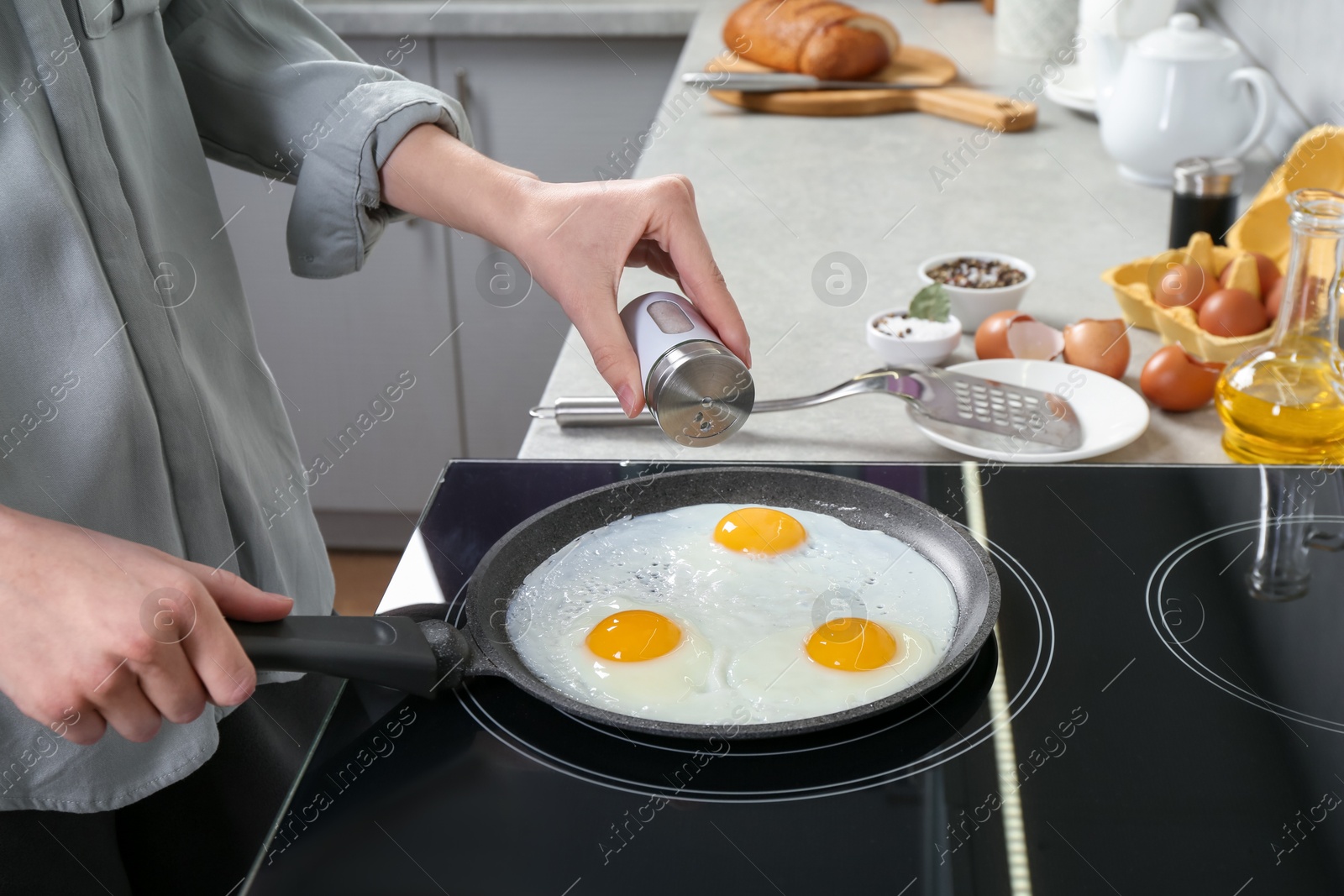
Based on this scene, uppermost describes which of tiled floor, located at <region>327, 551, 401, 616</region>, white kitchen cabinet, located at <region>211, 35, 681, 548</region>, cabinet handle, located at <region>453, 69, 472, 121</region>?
cabinet handle, located at <region>453, 69, 472, 121</region>

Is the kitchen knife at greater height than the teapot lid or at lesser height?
lesser

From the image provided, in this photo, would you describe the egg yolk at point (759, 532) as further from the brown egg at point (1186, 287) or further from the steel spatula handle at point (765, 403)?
the brown egg at point (1186, 287)

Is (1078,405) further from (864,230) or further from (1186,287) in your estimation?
(864,230)

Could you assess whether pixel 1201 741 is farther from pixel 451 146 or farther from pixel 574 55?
pixel 574 55

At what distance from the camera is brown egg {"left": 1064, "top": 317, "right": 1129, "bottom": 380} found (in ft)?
3.85

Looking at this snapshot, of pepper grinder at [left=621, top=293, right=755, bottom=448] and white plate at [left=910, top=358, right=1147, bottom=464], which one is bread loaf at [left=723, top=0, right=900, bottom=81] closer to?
white plate at [left=910, top=358, right=1147, bottom=464]

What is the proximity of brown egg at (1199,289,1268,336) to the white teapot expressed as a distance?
20.4 inches

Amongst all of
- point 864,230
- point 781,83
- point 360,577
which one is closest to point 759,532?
point 864,230

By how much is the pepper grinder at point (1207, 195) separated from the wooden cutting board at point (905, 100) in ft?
2.11

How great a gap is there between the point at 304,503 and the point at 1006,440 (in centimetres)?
64

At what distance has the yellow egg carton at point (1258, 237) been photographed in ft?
4.16

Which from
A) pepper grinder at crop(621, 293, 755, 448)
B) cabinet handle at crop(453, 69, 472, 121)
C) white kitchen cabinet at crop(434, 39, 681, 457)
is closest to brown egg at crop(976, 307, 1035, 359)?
pepper grinder at crop(621, 293, 755, 448)

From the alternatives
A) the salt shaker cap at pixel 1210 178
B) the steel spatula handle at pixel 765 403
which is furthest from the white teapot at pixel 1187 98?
the steel spatula handle at pixel 765 403

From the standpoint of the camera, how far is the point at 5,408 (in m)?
0.78
